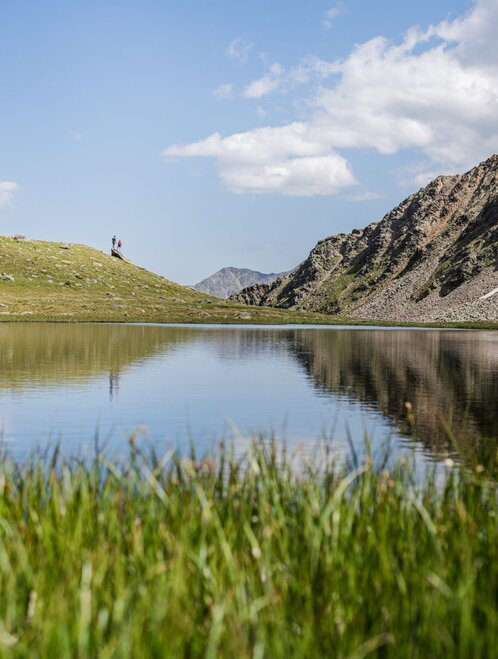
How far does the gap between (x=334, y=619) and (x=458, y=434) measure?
15.0 m

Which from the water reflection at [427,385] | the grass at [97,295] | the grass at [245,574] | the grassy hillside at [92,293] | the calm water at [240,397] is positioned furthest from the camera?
the grassy hillside at [92,293]

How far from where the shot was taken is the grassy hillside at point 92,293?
4980 inches

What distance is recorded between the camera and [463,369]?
43.5 m

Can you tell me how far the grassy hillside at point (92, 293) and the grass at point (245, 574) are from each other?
101 metres

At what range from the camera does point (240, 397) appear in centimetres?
3080

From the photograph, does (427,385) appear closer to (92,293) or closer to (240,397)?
(240,397)

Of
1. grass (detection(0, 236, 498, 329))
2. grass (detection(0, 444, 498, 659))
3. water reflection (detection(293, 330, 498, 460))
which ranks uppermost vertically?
grass (detection(0, 236, 498, 329))

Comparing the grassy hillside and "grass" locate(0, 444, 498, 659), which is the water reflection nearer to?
"grass" locate(0, 444, 498, 659)

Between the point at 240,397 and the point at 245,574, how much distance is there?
2243 cm

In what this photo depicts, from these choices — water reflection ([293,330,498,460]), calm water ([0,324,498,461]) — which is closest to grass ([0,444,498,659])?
calm water ([0,324,498,461])

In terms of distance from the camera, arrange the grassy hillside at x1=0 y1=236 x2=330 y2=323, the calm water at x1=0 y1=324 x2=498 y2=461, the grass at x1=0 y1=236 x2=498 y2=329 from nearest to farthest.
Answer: the calm water at x1=0 y1=324 x2=498 y2=461
the grass at x1=0 y1=236 x2=498 y2=329
the grassy hillside at x1=0 y1=236 x2=330 y2=323

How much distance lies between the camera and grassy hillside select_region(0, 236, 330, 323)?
12650 cm

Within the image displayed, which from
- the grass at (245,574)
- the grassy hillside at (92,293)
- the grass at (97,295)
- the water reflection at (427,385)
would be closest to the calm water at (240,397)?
the water reflection at (427,385)

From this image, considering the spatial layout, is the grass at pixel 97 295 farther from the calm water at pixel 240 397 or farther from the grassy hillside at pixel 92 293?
the calm water at pixel 240 397
